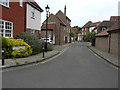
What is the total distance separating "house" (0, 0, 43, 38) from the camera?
428 inches

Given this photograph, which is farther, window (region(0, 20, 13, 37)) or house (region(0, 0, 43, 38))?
house (region(0, 0, 43, 38))

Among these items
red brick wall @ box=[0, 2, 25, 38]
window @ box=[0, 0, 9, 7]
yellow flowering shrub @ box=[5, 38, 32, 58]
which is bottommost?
yellow flowering shrub @ box=[5, 38, 32, 58]

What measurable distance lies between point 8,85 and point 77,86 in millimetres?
2526

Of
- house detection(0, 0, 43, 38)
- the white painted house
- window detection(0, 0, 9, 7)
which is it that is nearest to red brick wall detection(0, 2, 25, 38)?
house detection(0, 0, 43, 38)

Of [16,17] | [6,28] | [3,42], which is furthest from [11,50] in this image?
[16,17]

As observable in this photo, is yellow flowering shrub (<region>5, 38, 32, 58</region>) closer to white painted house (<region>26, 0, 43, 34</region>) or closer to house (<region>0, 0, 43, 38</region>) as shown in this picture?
house (<region>0, 0, 43, 38</region>)

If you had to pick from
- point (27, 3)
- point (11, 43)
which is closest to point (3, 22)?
point (11, 43)

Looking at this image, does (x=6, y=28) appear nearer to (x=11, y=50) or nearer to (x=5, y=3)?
(x=5, y=3)

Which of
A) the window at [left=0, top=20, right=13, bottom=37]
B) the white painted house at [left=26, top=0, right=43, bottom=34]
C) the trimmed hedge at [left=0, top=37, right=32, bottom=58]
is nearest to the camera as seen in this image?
the trimmed hedge at [left=0, top=37, right=32, bottom=58]

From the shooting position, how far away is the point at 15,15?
12688 millimetres

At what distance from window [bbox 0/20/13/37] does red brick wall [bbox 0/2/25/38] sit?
1.32 feet

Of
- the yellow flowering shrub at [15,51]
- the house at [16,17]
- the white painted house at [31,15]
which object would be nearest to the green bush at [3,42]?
the yellow flowering shrub at [15,51]

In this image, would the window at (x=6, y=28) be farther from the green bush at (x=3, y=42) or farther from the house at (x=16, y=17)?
the green bush at (x=3, y=42)

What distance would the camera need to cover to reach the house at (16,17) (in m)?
10.9
